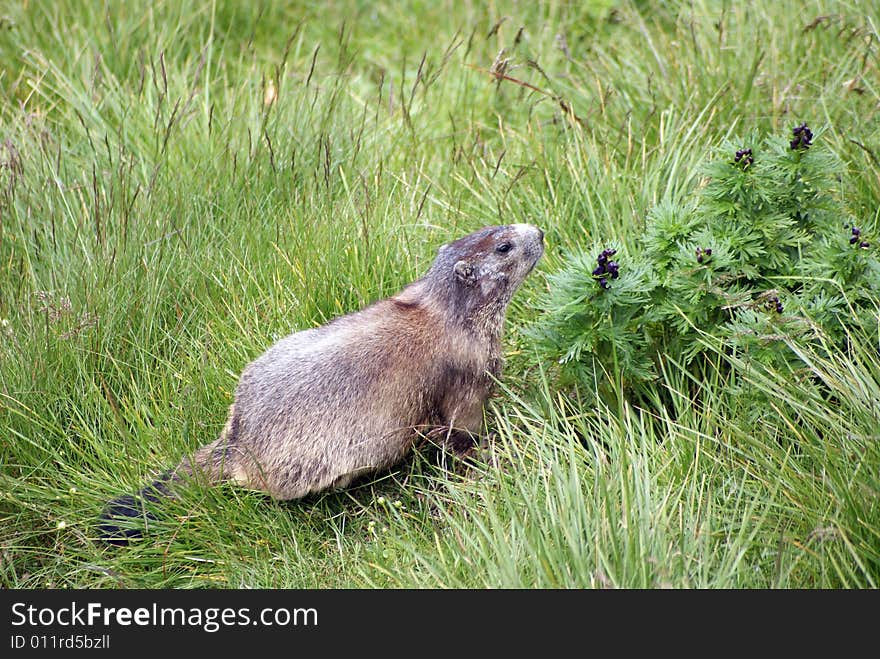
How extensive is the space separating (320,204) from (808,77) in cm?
298

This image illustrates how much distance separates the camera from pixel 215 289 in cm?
506

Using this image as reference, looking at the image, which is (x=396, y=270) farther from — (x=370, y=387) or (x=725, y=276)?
(x=725, y=276)

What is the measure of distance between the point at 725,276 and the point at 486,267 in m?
1.06

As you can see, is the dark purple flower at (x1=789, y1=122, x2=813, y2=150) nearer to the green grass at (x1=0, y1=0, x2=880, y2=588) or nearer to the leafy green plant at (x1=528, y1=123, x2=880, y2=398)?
the leafy green plant at (x1=528, y1=123, x2=880, y2=398)

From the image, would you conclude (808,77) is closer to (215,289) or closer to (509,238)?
(509,238)

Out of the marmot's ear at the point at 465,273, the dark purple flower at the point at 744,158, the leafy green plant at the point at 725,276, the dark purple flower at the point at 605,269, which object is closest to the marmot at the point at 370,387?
the marmot's ear at the point at 465,273

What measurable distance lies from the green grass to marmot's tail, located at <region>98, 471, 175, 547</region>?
0.08 metres

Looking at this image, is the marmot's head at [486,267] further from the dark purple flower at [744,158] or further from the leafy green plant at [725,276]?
the dark purple flower at [744,158]

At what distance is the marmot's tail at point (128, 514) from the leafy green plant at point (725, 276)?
1703 mm

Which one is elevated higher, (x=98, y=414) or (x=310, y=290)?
(x=310, y=290)

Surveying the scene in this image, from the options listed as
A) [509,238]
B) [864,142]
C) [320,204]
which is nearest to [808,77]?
[864,142]

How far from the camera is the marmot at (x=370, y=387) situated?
4.14 m

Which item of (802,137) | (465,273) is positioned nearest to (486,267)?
(465,273)

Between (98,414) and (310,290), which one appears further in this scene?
(310,290)
